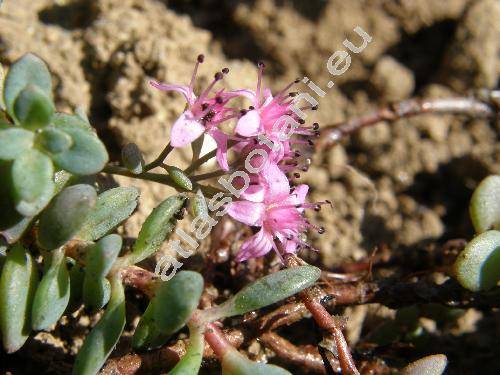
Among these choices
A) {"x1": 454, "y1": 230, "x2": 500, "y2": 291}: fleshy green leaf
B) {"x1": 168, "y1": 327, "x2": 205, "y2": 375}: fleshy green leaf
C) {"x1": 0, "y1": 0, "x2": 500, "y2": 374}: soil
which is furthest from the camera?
{"x1": 0, "y1": 0, "x2": 500, "y2": 374}: soil

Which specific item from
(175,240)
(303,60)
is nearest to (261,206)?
(175,240)

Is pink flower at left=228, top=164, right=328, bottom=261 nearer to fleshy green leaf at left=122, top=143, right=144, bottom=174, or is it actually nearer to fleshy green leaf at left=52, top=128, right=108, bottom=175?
fleshy green leaf at left=122, top=143, right=144, bottom=174

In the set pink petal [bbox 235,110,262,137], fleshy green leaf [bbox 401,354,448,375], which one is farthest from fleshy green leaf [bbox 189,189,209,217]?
fleshy green leaf [bbox 401,354,448,375]

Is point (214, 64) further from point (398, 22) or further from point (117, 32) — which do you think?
point (398, 22)

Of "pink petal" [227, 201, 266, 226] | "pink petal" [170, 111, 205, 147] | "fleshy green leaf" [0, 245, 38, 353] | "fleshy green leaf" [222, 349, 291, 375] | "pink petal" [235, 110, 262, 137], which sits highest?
"pink petal" [235, 110, 262, 137]

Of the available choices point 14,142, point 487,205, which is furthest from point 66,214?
point 487,205

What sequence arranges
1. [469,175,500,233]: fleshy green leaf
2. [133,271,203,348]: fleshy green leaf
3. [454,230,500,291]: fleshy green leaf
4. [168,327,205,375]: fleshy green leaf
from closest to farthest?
1. [133,271,203,348]: fleshy green leaf
2. [168,327,205,375]: fleshy green leaf
3. [454,230,500,291]: fleshy green leaf
4. [469,175,500,233]: fleshy green leaf

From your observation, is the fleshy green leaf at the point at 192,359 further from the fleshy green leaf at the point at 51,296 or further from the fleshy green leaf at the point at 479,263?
the fleshy green leaf at the point at 479,263
